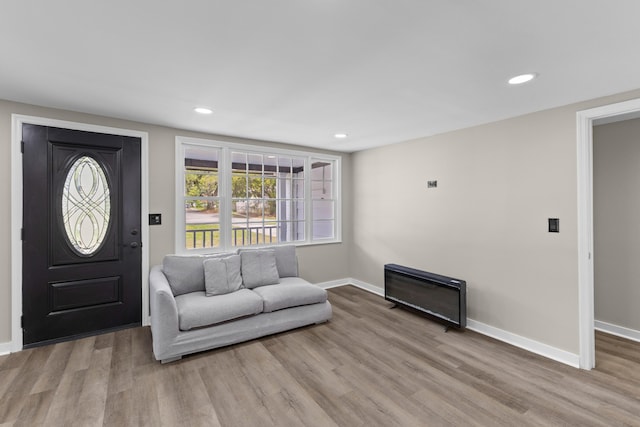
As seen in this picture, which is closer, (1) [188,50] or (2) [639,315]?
(1) [188,50]

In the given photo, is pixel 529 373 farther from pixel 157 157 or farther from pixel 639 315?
pixel 157 157

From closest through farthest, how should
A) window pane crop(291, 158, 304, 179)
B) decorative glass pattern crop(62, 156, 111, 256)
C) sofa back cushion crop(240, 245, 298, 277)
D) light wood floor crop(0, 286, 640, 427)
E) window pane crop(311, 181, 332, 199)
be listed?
light wood floor crop(0, 286, 640, 427) < decorative glass pattern crop(62, 156, 111, 256) < sofa back cushion crop(240, 245, 298, 277) < window pane crop(291, 158, 304, 179) < window pane crop(311, 181, 332, 199)

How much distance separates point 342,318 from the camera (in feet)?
11.9

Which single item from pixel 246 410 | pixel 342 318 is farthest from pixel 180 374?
pixel 342 318

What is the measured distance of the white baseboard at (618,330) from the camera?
10.00 ft

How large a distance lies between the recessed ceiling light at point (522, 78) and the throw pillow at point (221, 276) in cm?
318

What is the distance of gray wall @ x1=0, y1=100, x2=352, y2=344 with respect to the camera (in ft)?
8.82

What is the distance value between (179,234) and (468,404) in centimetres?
336

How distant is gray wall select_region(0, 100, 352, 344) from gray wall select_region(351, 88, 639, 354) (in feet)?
3.20

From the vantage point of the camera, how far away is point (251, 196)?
4258 millimetres

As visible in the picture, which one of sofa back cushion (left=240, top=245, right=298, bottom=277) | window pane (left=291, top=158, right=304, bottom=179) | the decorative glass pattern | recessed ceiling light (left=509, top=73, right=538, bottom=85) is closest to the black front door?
the decorative glass pattern

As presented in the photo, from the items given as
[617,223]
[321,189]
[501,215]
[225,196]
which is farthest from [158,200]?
[617,223]

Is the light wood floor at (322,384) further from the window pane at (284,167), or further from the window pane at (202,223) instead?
the window pane at (284,167)

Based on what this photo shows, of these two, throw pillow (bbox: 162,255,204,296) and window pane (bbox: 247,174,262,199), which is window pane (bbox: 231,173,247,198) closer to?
window pane (bbox: 247,174,262,199)
